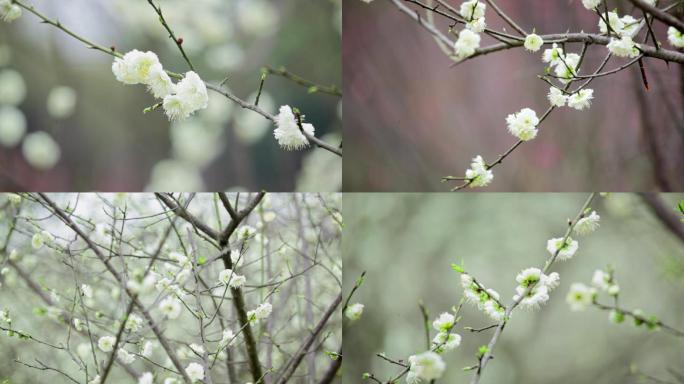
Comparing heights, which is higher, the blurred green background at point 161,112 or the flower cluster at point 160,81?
the blurred green background at point 161,112

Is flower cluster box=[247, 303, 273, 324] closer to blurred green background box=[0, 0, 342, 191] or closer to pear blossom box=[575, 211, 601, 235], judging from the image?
blurred green background box=[0, 0, 342, 191]

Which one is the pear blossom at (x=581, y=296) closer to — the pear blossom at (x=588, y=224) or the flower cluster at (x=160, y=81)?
the pear blossom at (x=588, y=224)

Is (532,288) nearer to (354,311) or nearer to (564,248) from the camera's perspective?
(564,248)

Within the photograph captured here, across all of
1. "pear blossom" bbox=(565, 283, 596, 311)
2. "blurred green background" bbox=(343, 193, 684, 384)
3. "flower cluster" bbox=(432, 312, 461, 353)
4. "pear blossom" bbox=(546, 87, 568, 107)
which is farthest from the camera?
"blurred green background" bbox=(343, 193, 684, 384)

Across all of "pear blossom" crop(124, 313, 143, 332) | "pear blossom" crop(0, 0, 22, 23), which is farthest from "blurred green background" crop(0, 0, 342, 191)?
"pear blossom" crop(124, 313, 143, 332)

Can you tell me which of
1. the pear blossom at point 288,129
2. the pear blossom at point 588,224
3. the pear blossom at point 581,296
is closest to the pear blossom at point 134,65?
the pear blossom at point 288,129
